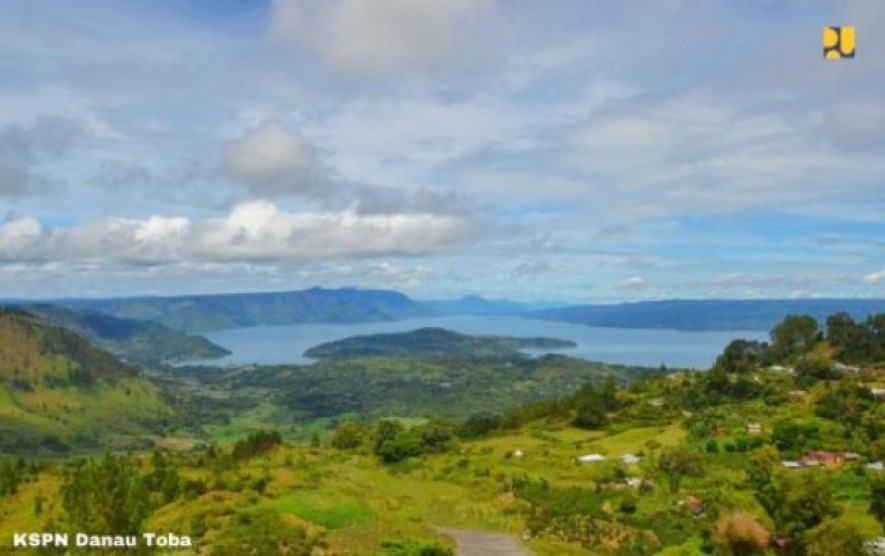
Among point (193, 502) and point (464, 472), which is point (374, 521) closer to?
point (193, 502)

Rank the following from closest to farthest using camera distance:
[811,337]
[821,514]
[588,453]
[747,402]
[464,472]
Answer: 1. [821,514]
2. [464,472]
3. [588,453]
4. [747,402]
5. [811,337]

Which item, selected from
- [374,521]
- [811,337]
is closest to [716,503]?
[374,521]

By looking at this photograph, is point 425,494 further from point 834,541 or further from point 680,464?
point 834,541

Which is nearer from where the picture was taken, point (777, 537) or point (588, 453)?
point (777, 537)

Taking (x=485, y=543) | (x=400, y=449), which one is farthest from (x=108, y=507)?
(x=400, y=449)

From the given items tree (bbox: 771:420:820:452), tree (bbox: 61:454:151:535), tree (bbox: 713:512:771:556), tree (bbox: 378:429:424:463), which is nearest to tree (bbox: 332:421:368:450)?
tree (bbox: 378:429:424:463)

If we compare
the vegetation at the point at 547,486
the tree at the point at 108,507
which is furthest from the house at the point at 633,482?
the tree at the point at 108,507

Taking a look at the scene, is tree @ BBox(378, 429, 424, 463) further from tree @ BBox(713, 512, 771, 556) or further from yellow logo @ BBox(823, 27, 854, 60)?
yellow logo @ BBox(823, 27, 854, 60)
